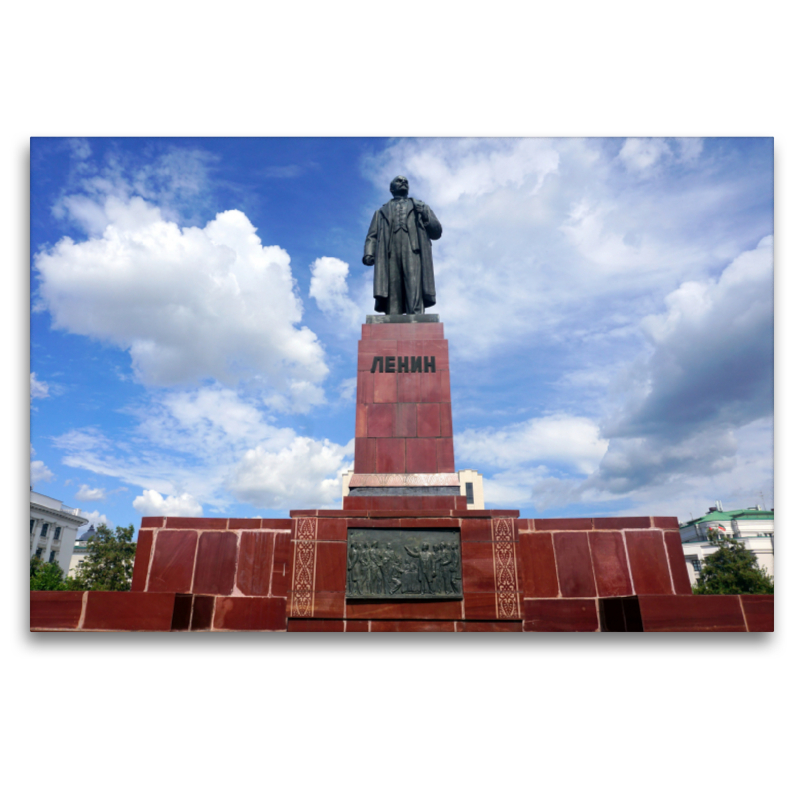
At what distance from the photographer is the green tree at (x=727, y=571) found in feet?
105

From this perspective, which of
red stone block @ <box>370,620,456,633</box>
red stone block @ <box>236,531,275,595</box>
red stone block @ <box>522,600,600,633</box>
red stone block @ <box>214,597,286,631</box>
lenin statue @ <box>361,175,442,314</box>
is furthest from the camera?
lenin statue @ <box>361,175,442,314</box>

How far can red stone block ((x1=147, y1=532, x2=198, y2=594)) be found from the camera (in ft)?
23.0

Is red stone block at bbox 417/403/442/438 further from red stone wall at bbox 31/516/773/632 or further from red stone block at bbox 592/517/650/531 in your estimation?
red stone block at bbox 592/517/650/531

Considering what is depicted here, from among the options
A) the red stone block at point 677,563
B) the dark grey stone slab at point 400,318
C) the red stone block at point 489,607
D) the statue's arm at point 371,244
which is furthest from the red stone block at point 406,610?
the statue's arm at point 371,244

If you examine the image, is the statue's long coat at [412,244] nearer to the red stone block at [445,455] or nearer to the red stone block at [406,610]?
the red stone block at [445,455]

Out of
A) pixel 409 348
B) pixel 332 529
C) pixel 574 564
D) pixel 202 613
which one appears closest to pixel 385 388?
pixel 409 348

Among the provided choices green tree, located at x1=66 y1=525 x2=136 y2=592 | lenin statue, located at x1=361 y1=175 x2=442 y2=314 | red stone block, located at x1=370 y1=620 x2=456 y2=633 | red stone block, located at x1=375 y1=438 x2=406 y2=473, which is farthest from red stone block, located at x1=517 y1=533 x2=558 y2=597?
green tree, located at x1=66 y1=525 x2=136 y2=592

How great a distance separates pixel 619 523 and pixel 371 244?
618cm

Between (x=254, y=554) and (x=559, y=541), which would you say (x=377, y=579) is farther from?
(x=559, y=541)

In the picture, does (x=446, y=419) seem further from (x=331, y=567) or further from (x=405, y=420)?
(x=331, y=567)

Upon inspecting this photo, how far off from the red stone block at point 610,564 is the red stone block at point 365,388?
12.1 ft

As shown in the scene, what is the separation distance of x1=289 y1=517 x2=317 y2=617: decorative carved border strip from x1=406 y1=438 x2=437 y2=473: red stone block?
1.74 metres
